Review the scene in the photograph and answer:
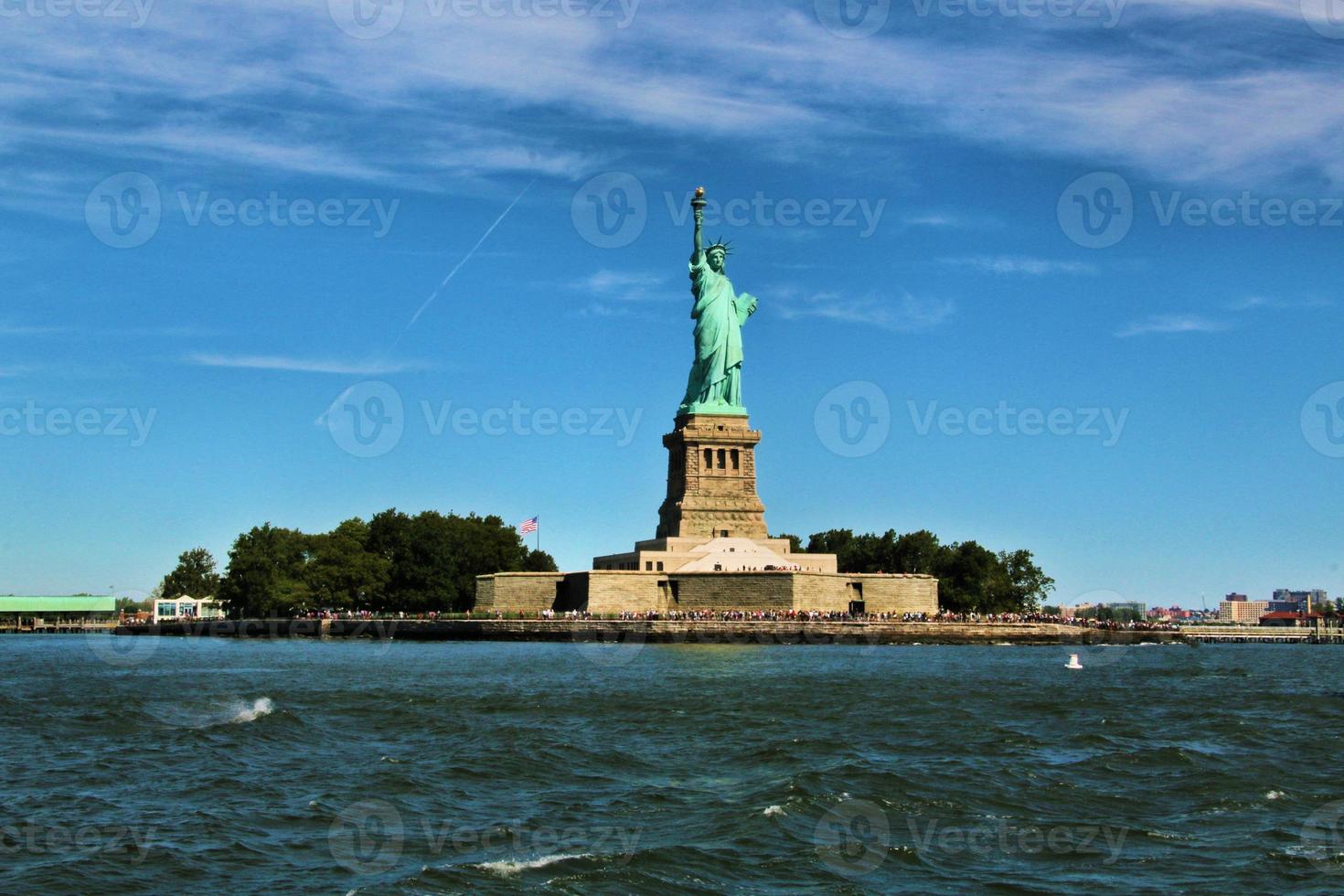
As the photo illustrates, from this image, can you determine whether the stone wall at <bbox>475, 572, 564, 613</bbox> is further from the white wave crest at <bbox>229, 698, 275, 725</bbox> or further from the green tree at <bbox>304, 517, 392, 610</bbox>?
the white wave crest at <bbox>229, 698, 275, 725</bbox>

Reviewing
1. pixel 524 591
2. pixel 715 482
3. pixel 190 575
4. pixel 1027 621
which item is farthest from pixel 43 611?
pixel 1027 621

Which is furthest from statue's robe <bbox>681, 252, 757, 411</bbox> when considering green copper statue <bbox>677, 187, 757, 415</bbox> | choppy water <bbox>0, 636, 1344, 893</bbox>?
choppy water <bbox>0, 636, 1344, 893</bbox>

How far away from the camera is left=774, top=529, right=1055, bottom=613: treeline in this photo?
335ft

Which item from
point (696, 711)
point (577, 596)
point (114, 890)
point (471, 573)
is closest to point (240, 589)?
point (471, 573)

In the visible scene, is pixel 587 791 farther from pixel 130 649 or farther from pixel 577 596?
pixel 130 649

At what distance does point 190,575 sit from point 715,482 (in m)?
92.2

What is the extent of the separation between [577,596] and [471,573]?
65.3 feet

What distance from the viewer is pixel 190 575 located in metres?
162

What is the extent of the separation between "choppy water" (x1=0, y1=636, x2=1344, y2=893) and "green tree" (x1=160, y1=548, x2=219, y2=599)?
409 ft

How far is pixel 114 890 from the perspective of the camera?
15.6 metres

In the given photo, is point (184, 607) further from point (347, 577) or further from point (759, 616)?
point (759, 616)

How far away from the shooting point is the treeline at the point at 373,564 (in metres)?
98.9

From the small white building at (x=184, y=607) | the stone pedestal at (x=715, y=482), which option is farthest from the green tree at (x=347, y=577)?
the small white building at (x=184, y=607)

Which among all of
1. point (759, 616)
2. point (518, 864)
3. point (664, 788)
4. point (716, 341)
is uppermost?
point (716, 341)
